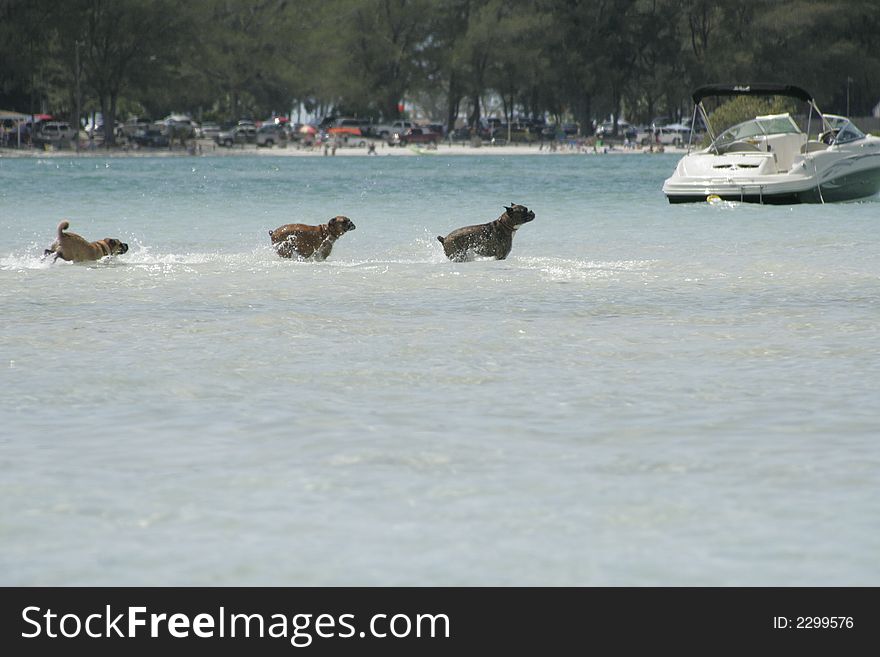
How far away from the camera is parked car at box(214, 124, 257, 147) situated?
98.0 m

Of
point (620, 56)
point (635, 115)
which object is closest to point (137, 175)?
point (620, 56)

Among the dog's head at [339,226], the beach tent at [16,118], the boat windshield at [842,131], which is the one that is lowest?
the dog's head at [339,226]

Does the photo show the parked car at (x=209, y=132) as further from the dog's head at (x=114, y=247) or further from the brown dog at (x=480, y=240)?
the brown dog at (x=480, y=240)

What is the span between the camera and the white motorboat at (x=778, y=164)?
3008 centimetres

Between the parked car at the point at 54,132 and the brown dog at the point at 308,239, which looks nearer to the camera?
the brown dog at the point at 308,239

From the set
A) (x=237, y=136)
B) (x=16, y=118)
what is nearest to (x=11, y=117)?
(x=16, y=118)

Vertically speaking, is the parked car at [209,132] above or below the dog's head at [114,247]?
above

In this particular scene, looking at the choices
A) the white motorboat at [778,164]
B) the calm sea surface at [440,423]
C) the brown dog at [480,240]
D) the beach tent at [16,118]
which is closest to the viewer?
the calm sea surface at [440,423]

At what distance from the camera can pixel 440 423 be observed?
843 cm

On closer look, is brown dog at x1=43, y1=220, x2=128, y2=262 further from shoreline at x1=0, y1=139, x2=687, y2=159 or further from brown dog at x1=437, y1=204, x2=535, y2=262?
shoreline at x1=0, y1=139, x2=687, y2=159

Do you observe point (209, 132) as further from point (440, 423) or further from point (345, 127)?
point (440, 423)

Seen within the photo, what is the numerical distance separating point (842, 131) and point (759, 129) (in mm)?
1749

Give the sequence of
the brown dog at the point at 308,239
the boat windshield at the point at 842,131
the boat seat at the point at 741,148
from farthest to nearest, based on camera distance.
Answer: the boat windshield at the point at 842,131 < the boat seat at the point at 741,148 < the brown dog at the point at 308,239
